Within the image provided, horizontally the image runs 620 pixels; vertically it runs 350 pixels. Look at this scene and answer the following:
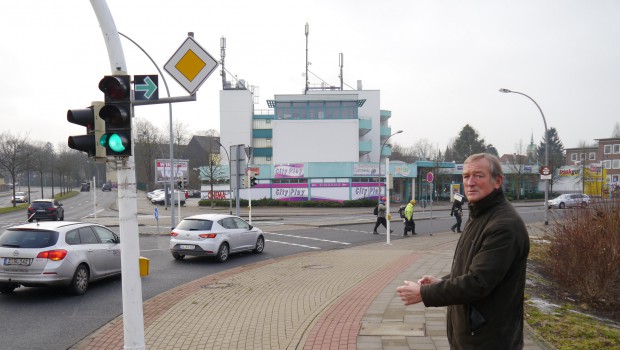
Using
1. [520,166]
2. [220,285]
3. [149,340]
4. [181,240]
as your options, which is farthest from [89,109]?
[520,166]

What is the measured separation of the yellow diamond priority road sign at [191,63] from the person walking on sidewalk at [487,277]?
13.4 ft

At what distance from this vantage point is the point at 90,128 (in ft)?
17.3

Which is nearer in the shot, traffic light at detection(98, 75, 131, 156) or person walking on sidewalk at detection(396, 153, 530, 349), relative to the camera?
person walking on sidewalk at detection(396, 153, 530, 349)

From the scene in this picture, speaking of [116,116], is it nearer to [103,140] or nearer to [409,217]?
[103,140]

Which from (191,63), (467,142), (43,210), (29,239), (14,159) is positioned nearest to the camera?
(191,63)

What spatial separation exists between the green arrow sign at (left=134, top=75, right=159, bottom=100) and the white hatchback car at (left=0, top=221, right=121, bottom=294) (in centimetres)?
535

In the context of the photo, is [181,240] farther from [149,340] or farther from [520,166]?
[520,166]

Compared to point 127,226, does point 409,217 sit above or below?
below

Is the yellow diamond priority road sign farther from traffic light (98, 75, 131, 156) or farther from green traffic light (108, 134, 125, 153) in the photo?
green traffic light (108, 134, 125, 153)

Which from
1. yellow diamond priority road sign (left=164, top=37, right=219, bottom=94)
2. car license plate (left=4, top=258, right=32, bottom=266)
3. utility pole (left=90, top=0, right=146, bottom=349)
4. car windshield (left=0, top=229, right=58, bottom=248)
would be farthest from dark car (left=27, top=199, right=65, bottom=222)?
utility pole (left=90, top=0, right=146, bottom=349)

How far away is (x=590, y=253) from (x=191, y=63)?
23.5ft

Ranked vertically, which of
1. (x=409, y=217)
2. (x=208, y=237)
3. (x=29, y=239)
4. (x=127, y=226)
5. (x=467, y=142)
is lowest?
(x=409, y=217)

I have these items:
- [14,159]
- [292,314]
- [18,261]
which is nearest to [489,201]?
[292,314]

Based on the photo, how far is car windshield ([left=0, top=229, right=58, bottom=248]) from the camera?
9.36m
